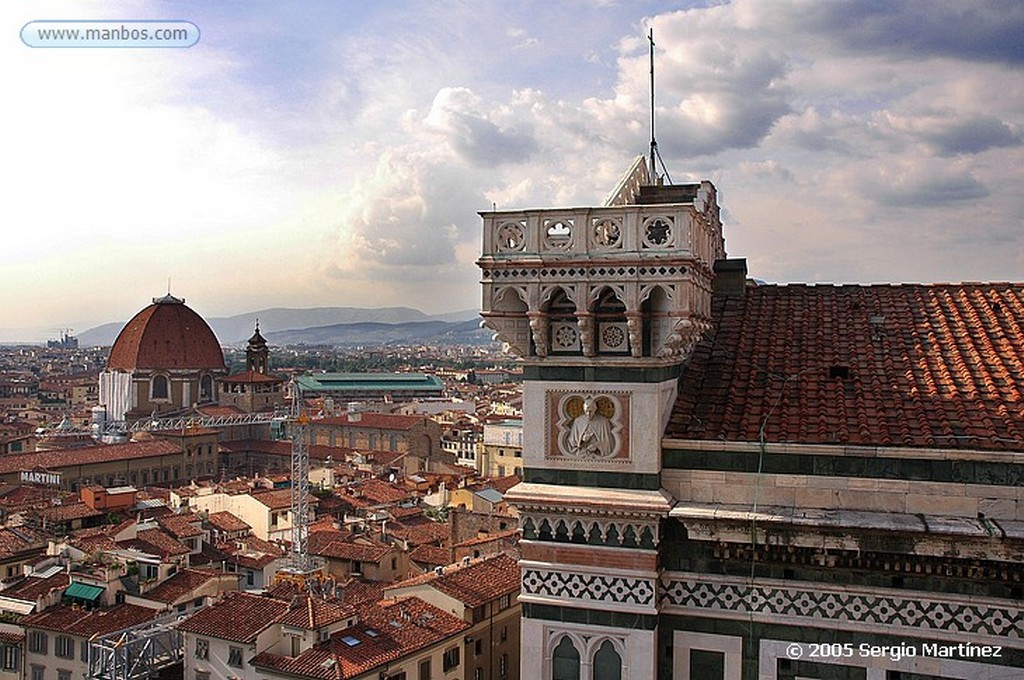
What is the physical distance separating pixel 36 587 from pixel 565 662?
992 inches

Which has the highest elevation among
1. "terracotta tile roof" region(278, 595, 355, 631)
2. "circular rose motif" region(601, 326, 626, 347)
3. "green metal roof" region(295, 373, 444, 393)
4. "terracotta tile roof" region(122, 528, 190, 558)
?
"circular rose motif" region(601, 326, 626, 347)

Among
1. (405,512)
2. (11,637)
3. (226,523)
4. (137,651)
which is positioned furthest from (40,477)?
(137,651)

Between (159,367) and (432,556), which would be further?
(159,367)

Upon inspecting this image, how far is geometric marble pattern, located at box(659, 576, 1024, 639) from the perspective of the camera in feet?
20.9

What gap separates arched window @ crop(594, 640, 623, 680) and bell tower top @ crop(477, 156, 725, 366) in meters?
2.02

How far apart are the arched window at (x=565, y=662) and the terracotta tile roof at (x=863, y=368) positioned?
1.71m

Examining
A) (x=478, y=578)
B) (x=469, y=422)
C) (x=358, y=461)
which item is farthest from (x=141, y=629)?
(x=469, y=422)

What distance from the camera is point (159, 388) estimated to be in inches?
3452

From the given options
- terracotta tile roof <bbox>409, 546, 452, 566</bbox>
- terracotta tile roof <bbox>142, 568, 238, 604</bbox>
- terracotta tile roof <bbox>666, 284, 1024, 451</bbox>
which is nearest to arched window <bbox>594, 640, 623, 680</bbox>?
terracotta tile roof <bbox>666, 284, 1024, 451</bbox>

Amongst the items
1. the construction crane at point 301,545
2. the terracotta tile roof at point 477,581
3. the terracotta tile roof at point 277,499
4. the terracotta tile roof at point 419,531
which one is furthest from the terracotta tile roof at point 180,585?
the terracotta tile roof at point 277,499

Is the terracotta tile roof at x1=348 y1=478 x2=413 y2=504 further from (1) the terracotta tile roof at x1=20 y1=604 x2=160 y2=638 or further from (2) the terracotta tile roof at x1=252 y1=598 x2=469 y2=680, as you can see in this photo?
(2) the terracotta tile roof at x1=252 y1=598 x2=469 y2=680

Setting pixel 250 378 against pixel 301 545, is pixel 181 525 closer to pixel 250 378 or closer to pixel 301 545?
pixel 301 545

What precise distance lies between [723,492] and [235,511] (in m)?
40.1

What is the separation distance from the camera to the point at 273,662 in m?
22.1
